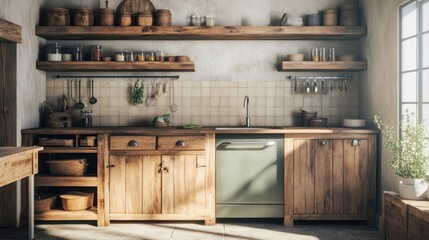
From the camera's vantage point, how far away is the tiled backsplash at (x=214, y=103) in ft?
18.4

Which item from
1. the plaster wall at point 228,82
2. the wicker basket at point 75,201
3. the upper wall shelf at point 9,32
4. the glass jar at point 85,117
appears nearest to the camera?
the upper wall shelf at point 9,32

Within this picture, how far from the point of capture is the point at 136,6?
550 cm

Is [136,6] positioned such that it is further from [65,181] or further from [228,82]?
[65,181]

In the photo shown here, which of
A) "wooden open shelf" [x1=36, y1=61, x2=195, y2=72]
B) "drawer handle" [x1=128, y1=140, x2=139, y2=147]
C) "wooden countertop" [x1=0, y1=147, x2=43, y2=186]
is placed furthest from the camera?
"wooden open shelf" [x1=36, y1=61, x2=195, y2=72]

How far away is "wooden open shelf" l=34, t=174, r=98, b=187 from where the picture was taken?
4.83m

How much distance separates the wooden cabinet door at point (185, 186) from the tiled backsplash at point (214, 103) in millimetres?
887

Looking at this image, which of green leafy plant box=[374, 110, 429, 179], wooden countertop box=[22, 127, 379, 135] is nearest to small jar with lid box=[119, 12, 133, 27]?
wooden countertop box=[22, 127, 379, 135]

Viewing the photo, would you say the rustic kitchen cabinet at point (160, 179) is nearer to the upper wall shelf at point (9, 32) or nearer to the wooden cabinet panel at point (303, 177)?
the wooden cabinet panel at point (303, 177)

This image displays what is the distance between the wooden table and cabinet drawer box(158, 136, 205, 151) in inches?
52.2

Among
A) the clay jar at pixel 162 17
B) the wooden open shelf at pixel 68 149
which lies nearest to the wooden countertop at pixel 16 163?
the wooden open shelf at pixel 68 149

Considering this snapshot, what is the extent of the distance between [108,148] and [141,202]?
0.67 metres

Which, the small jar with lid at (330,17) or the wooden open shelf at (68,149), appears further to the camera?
the small jar with lid at (330,17)

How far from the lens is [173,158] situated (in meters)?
4.81

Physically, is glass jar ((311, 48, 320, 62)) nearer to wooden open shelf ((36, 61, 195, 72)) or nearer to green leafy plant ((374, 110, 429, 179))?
wooden open shelf ((36, 61, 195, 72))
